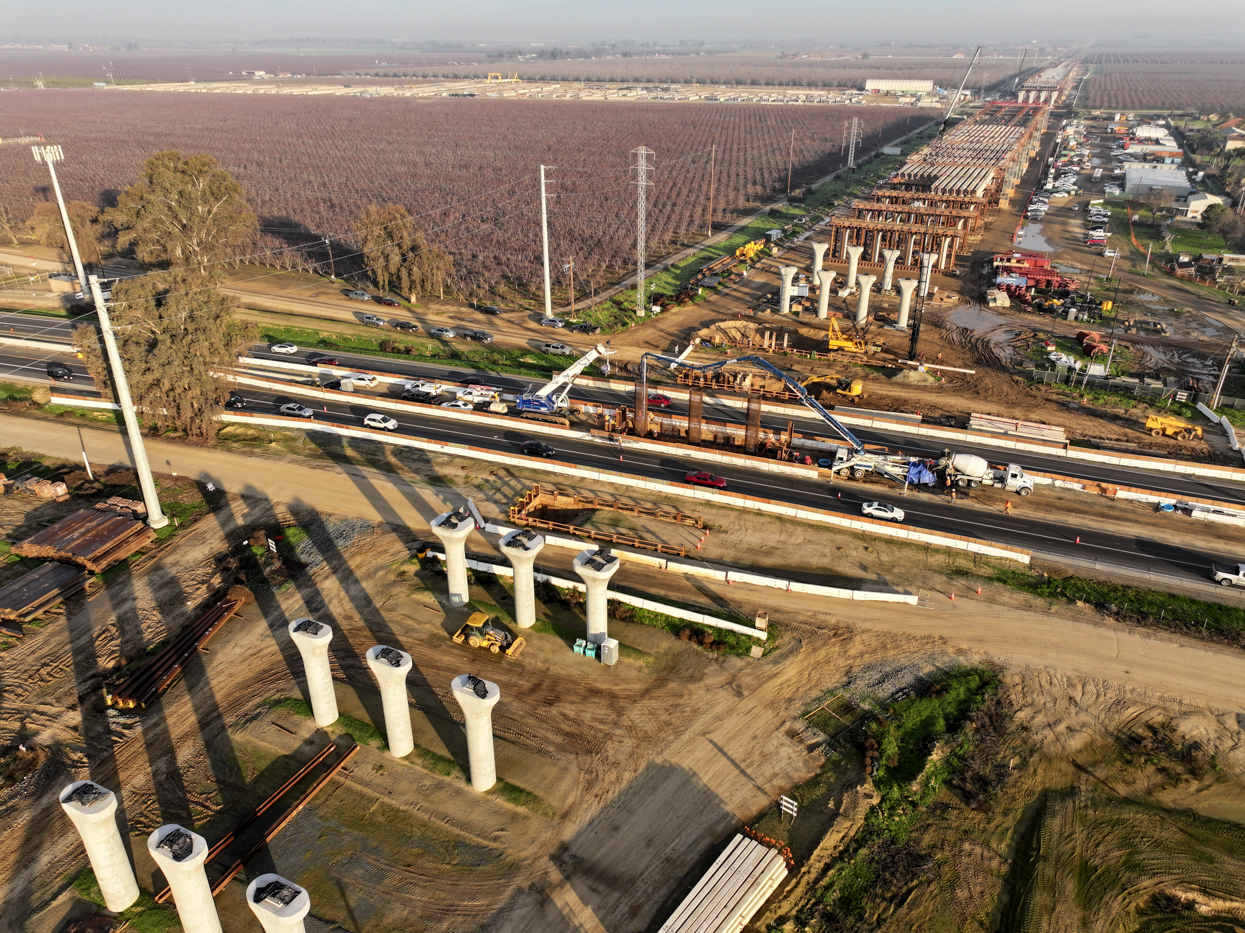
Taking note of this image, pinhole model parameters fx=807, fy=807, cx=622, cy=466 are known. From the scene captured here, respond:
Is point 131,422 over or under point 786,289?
over

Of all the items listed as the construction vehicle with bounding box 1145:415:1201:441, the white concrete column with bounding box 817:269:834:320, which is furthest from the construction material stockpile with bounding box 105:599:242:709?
the construction vehicle with bounding box 1145:415:1201:441

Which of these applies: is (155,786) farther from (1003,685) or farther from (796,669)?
(1003,685)

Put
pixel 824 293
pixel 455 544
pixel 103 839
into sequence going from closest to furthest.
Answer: pixel 103 839 → pixel 455 544 → pixel 824 293

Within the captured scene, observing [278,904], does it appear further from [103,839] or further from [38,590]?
[38,590]

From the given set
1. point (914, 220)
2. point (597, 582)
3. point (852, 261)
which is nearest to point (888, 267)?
point (852, 261)

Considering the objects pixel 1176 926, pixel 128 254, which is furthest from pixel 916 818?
pixel 128 254

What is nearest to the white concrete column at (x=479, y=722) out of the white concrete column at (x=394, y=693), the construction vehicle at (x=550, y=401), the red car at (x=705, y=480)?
the white concrete column at (x=394, y=693)
